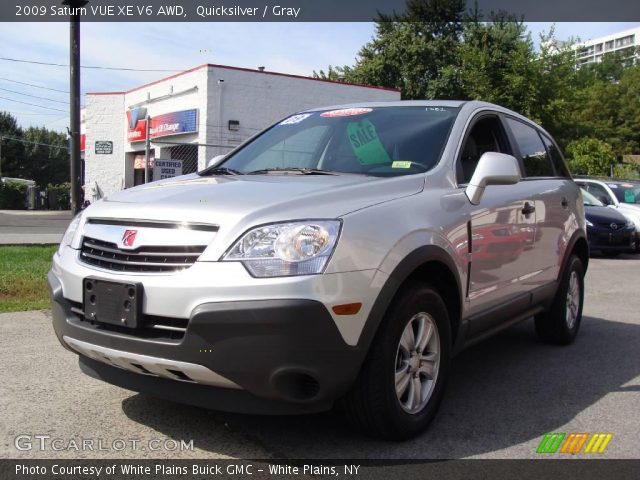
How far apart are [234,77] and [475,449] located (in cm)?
1961

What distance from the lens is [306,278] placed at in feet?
8.55

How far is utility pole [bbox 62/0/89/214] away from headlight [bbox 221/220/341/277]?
5.92 m

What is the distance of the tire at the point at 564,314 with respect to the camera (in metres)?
5.16

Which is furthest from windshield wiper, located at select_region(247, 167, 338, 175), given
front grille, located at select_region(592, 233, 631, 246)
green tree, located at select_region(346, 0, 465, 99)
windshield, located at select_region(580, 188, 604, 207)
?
green tree, located at select_region(346, 0, 465, 99)

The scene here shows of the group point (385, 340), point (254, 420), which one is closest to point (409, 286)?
point (385, 340)

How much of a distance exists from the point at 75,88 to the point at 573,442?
693 centimetres

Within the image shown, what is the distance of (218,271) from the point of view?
2643mm

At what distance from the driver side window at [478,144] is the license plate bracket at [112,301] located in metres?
1.98

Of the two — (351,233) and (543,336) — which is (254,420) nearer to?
(351,233)

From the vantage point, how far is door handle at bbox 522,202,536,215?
4324 mm

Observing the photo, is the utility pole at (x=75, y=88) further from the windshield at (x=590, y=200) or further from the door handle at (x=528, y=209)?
the windshield at (x=590, y=200)

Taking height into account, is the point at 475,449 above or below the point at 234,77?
below

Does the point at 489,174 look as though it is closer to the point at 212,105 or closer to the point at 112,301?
the point at 112,301

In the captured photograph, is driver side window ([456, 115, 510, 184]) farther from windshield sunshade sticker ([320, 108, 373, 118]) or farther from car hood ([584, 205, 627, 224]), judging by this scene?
car hood ([584, 205, 627, 224])
